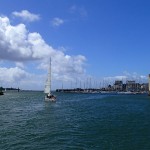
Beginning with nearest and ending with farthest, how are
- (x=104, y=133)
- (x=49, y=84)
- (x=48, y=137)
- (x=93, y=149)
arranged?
(x=93, y=149) < (x=48, y=137) < (x=104, y=133) < (x=49, y=84)

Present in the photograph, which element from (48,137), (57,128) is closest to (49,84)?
(57,128)

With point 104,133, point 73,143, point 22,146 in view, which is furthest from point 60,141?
point 104,133

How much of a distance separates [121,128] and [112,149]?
16469 millimetres

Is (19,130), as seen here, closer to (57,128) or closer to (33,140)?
(57,128)

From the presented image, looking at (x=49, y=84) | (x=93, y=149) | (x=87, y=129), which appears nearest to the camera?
(x=93, y=149)

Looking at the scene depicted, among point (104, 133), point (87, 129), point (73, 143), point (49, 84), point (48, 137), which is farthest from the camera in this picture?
point (49, 84)

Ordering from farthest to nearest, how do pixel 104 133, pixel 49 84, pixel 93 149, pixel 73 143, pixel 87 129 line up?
1. pixel 49 84
2. pixel 87 129
3. pixel 104 133
4. pixel 73 143
5. pixel 93 149

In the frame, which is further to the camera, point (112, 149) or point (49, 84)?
point (49, 84)

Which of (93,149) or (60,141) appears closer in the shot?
(93,149)

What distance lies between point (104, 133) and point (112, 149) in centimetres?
1088

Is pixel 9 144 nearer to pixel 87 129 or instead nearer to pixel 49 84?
pixel 87 129

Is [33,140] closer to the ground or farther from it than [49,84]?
closer to the ground

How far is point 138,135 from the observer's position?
46.3 metres

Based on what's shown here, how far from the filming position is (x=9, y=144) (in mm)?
39219
